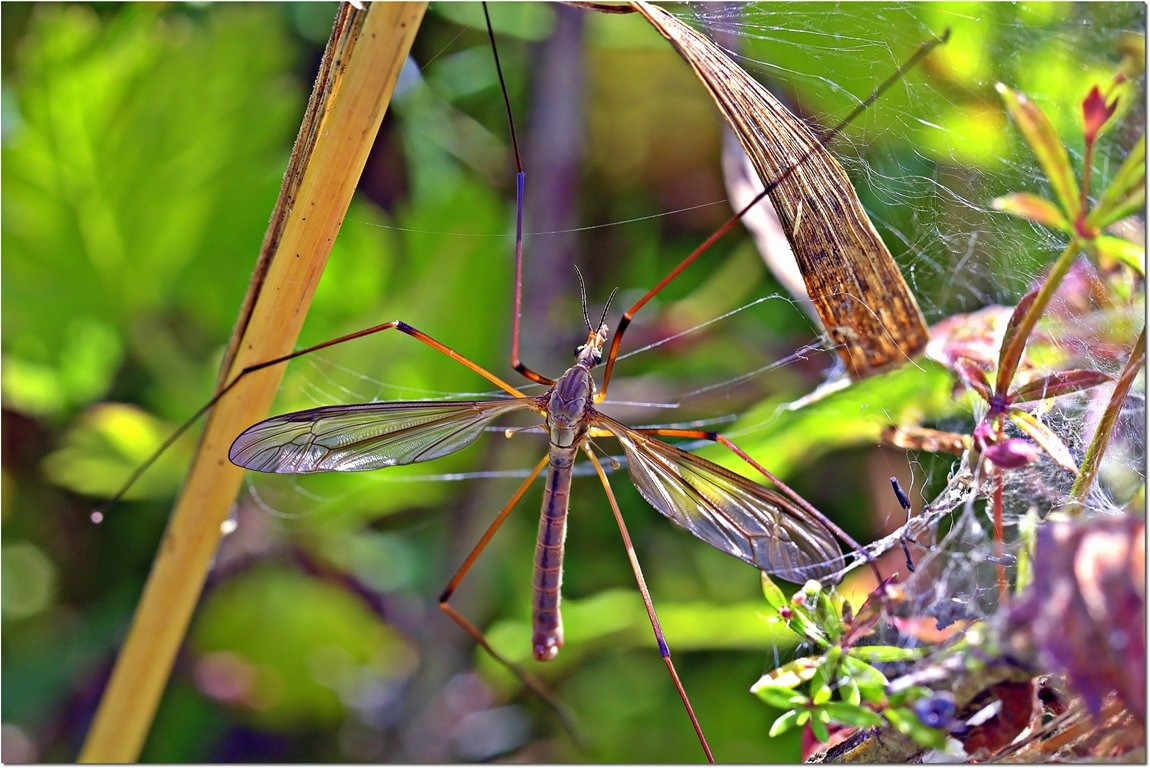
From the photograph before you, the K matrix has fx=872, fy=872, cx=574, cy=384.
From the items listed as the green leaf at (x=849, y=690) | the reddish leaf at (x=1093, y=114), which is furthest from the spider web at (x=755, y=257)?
the reddish leaf at (x=1093, y=114)

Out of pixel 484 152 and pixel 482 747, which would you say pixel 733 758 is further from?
pixel 484 152

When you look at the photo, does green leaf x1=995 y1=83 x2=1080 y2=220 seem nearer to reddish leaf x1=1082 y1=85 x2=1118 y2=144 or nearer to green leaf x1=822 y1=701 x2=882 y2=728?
reddish leaf x1=1082 y1=85 x2=1118 y2=144

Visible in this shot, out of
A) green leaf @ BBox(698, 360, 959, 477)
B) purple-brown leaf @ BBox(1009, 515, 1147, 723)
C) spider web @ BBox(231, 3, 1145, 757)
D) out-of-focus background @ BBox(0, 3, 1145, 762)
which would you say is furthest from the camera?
out-of-focus background @ BBox(0, 3, 1145, 762)

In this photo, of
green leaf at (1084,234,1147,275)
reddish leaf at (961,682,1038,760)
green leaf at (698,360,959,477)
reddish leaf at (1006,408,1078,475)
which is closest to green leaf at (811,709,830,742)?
reddish leaf at (961,682,1038,760)

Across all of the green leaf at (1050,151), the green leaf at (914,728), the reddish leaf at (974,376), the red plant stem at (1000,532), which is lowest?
the green leaf at (914,728)

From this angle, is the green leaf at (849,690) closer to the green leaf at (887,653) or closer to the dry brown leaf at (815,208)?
the green leaf at (887,653)
